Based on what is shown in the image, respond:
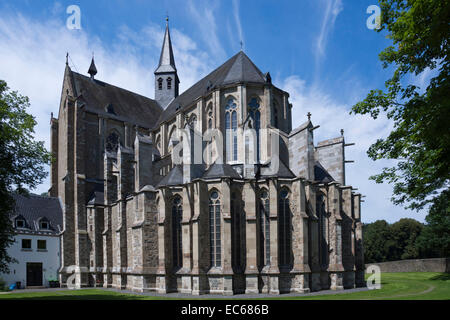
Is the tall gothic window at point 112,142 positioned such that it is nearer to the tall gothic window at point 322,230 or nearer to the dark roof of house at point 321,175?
the dark roof of house at point 321,175

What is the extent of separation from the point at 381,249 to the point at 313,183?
4452cm

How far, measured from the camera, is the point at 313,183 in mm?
25891

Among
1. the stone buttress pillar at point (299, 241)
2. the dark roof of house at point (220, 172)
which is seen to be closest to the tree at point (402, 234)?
the stone buttress pillar at point (299, 241)

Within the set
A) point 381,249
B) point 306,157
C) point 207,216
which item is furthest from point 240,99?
point 381,249

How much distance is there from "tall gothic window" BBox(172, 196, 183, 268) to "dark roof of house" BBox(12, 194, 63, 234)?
15.3 m

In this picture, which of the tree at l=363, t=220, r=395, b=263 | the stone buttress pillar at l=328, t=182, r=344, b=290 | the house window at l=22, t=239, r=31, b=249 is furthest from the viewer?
the tree at l=363, t=220, r=395, b=263

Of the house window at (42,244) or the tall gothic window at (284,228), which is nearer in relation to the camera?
the tall gothic window at (284,228)

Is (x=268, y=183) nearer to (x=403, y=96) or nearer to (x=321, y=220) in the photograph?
(x=321, y=220)

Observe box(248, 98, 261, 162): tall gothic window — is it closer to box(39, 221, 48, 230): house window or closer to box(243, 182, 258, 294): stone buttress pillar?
box(243, 182, 258, 294): stone buttress pillar

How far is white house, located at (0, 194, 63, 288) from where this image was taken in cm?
3316

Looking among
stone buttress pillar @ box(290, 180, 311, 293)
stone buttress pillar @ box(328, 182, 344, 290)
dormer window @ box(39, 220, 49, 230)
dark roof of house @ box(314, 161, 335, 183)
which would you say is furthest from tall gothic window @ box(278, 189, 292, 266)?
dormer window @ box(39, 220, 49, 230)

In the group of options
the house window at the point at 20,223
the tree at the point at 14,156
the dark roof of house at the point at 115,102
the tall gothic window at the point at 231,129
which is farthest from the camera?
the dark roof of house at the point at 115,102

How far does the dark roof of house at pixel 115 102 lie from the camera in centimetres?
4025

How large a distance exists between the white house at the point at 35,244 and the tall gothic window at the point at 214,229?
18.1 metres
